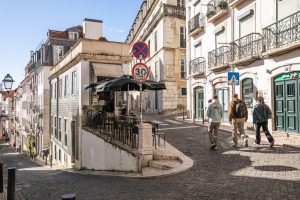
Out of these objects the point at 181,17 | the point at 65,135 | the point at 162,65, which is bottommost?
the point at 65,135

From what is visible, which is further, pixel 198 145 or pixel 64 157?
pixel 64 157

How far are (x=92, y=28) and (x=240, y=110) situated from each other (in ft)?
42.5

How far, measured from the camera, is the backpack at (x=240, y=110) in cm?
932

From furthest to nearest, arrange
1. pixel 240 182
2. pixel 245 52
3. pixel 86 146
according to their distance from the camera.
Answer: pixel 245 52 → pixel 86 146 → pixel 240 182

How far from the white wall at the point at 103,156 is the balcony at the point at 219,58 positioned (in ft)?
29.1

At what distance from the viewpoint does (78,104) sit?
14.6 metres

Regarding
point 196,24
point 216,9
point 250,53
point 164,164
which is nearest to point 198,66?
point 196,24

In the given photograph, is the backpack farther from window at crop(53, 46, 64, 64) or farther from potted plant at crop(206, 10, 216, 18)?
window at crop(53, 46, 64, 64)

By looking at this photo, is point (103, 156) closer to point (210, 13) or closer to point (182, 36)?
point (210, 13)

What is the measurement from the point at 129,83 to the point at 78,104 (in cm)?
575

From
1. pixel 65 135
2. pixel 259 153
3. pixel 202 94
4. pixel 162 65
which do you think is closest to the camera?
pixel 259 153

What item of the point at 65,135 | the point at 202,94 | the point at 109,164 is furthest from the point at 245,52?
the point at 65,135

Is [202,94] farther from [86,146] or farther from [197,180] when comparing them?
[197,180]

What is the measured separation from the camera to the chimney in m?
18.4
